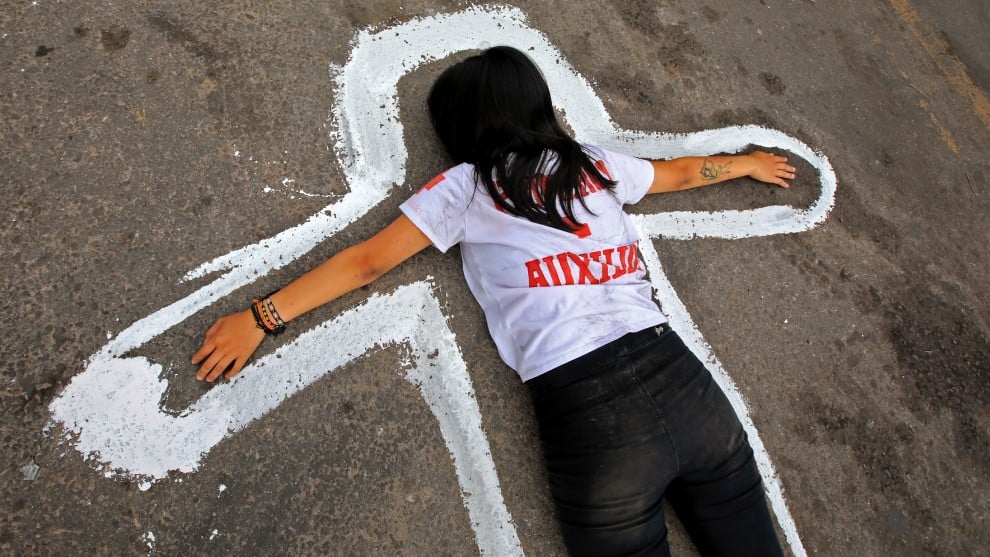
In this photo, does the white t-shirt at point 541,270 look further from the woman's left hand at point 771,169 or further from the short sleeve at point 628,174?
the woman's left hand at point 771,169

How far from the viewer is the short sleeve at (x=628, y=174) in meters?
1.99

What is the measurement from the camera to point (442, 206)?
5.84ft

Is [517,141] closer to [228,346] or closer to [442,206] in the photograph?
[442,206]

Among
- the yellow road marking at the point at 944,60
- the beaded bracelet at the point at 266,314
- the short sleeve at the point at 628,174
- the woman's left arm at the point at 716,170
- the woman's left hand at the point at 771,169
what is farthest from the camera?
the yellow road marking at the point at 944,60

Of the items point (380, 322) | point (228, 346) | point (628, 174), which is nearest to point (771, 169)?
point (628, 174)

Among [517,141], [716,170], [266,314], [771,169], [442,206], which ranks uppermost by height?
[517,141]

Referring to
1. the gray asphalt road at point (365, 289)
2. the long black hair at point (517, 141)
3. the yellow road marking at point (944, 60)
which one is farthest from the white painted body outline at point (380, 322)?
the yellow road marking at point (944, 60)

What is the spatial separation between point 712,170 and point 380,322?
147cm

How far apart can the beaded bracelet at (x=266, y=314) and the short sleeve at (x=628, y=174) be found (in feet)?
3.90

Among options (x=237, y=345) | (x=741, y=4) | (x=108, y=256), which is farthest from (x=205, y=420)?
(x=741, y=4)

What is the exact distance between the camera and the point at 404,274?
200cm

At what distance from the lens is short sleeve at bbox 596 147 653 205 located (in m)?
1.99

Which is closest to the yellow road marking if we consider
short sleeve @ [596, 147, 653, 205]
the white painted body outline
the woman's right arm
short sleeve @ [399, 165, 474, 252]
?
the white painted body outline

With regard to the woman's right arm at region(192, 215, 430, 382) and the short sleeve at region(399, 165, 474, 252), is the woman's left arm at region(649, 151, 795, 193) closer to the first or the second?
the short sleeve at region(399, 165, 474, 252)
